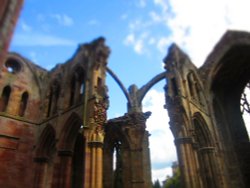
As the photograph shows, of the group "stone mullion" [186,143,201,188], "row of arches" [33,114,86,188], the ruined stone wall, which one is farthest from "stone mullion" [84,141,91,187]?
the ruined stone wall

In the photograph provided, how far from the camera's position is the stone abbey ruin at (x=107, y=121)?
32.5 ft

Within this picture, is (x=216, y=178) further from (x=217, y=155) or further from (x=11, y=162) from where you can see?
(x=11, y=162)

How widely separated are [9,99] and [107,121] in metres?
5.13

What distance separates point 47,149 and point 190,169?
6.98 m

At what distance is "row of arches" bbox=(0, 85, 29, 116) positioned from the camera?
12.1 metres

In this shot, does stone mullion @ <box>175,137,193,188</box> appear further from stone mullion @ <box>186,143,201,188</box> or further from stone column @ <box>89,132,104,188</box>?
stone column @ <box>89,132,104,188</box>

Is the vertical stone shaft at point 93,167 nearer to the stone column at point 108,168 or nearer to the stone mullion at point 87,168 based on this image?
the stone mullion at point 87,168

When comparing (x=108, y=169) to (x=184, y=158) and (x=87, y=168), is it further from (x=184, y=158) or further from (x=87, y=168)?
(x=87, y=168)

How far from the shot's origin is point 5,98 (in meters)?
12.4

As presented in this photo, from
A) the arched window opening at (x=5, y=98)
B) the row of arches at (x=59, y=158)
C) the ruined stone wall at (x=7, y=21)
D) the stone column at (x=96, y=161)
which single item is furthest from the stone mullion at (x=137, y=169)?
the ruined stone wall at (x=7, y=21)

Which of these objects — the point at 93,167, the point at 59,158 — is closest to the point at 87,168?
the point at 93,167

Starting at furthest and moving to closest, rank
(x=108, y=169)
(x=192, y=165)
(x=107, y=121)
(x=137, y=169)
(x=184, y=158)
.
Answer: (x=108, y=169) < (x=107, y=121) < (x=137, y=169) < (x=184, y=158) < (x=192, y=165)

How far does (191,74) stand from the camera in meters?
13.7

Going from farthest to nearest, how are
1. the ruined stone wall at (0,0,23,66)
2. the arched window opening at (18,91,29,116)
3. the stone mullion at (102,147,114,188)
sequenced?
the stone mullion at (102,147,114,188)
the arched window opening at (18,91,29,116)
the ruined stone wall at (0,0,23,66)
